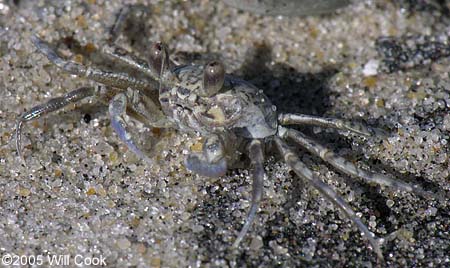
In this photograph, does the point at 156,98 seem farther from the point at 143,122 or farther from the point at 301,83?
the point at 301,83

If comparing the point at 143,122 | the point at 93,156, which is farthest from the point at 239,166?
the point at 93,156

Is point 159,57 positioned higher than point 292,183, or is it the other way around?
point 159,57

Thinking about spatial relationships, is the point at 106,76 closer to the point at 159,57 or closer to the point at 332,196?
the point at 159,57

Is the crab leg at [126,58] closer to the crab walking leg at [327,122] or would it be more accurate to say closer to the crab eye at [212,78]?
the crab eye at [212,78]

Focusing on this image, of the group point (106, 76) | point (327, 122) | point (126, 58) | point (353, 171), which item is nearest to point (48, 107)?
point (106, 76)

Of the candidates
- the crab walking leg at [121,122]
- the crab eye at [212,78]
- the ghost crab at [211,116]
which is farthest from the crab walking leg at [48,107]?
the crab eye at [212,78]
